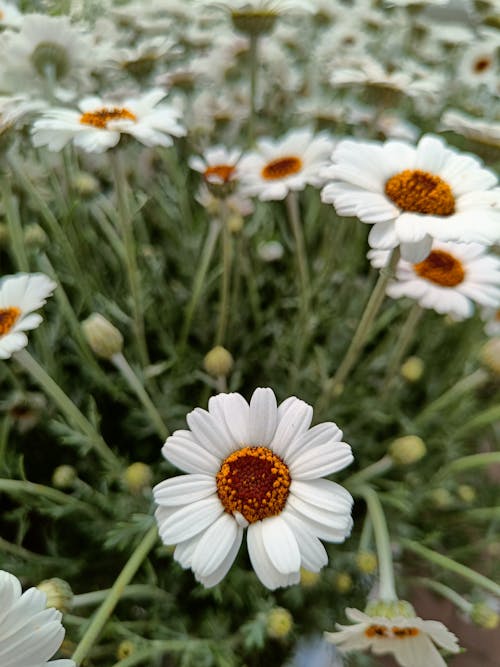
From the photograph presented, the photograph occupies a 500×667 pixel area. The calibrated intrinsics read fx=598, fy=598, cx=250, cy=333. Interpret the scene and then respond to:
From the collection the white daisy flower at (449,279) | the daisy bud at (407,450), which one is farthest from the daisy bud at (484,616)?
the white daisy flower at (449,279)

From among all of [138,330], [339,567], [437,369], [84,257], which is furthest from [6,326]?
[437,369]

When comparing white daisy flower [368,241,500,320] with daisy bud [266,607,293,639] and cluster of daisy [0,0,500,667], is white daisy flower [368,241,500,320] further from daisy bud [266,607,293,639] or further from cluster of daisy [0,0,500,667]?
daisy bud [266,607,293,639]

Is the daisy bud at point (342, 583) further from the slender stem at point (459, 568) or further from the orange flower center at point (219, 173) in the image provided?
the orange flower center at point (219, 173)

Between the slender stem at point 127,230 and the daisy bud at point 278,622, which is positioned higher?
the slender stem at point 127,230

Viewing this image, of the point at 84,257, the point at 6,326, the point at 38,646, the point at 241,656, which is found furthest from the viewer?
the point at 84,257

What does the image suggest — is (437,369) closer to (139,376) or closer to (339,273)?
(339,273)
